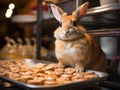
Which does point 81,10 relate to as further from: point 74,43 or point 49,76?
point 49,76

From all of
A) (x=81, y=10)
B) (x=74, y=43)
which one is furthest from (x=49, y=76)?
(x=81, y=10)

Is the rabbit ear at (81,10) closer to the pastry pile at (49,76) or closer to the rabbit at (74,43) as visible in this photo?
the rabbit at (74,43)

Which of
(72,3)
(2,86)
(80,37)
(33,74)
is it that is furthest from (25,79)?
(72,3)

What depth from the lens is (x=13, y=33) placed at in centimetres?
220

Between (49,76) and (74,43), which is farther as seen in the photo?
(74,43)

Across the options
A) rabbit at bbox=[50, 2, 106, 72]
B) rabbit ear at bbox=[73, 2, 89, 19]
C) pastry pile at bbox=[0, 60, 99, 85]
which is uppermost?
rabbit ear at bbox=[73, 2, 89, 19]

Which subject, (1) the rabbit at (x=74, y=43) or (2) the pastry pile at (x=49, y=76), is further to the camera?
(1) the rabbit at (x=74, y=43)

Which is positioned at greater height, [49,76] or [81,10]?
[81,10]

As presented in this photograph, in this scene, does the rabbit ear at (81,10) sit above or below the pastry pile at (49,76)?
above

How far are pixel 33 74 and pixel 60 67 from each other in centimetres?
19

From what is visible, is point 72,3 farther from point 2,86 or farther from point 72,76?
point 2,86

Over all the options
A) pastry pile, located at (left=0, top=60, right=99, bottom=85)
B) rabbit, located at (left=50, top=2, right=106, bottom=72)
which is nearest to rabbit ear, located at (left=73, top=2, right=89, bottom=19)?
rabbit, located at (left=50, top=2, right=106, bottom=72)

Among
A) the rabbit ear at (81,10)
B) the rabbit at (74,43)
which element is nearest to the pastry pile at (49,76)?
the rabbit at (74,43)

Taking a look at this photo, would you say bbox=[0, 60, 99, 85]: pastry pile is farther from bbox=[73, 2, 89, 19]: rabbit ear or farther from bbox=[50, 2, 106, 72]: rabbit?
bbox=[73, 2, 89, 19]: rabbit ear
